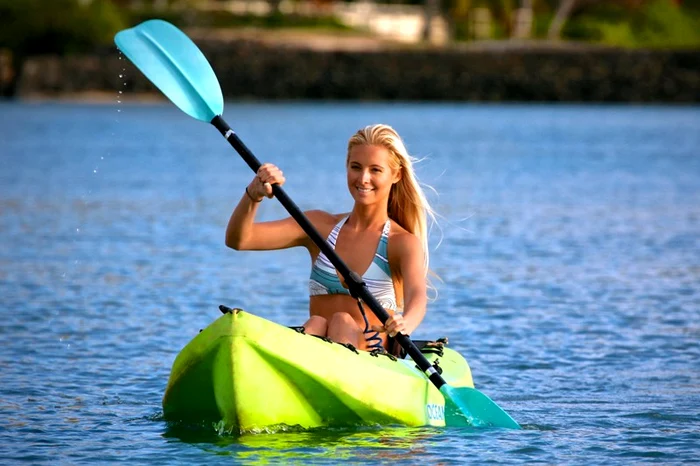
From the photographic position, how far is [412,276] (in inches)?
295

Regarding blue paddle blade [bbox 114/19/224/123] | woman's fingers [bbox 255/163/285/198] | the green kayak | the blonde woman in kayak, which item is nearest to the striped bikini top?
the blonde woman in kayak

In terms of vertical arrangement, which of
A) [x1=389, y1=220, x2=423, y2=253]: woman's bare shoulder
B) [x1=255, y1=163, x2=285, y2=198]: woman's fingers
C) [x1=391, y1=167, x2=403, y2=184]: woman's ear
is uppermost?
[x1=391, y1=167, x2=403, y2=184]: woman's ear

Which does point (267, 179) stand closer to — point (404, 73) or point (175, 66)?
point (175, 66)

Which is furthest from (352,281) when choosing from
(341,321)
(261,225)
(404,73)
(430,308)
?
(404,73)

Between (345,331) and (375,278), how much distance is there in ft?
1.24

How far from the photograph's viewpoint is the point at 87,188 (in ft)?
78.9

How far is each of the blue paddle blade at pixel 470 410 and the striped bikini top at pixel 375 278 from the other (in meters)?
0.56

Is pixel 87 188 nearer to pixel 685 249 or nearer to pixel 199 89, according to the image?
pixel 685 249

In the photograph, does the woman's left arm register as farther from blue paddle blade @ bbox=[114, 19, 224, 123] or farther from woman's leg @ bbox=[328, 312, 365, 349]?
blue paddle blade @ bbox=[114, 19, 224, 123]

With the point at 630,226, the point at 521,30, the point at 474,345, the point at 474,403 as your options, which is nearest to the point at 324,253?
the point at 474,403

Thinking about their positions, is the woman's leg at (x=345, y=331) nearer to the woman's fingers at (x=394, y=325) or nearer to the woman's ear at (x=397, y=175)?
the woman's fingers at (x=394, y=325)

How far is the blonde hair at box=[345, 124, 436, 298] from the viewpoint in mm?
7480

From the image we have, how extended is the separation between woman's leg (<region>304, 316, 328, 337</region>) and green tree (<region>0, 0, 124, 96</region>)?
61349 mm

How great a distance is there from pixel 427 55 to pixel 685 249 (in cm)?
5186
